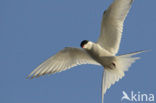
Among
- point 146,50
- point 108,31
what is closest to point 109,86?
point 108,31

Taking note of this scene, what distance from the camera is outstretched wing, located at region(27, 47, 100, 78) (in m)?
7.31

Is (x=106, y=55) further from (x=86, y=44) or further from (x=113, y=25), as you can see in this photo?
(x=113, y=25)

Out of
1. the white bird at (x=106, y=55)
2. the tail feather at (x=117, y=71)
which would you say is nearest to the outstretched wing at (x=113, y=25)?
the white bird at (x=106, y=55)

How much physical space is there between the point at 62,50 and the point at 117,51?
106 centimetres

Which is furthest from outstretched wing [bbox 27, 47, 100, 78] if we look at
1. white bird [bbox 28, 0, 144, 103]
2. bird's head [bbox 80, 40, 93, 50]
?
bird's head [bbox 80, 40, 93, 50]

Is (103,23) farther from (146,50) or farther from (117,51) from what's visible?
(146,50)

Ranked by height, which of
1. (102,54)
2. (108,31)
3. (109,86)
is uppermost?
(108,31)

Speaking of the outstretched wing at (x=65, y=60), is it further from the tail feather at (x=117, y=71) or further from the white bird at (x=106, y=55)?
the tail feather at (x=117, y=71)

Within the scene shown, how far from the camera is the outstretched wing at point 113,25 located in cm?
696

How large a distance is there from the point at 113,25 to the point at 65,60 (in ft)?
3.86

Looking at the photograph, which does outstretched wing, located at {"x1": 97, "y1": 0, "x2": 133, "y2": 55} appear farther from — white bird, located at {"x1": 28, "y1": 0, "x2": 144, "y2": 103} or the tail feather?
the tail feather

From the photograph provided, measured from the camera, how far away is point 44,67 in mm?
7289

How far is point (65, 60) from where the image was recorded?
24.7 ft

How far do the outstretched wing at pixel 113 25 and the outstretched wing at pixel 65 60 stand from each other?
45 centimetres
